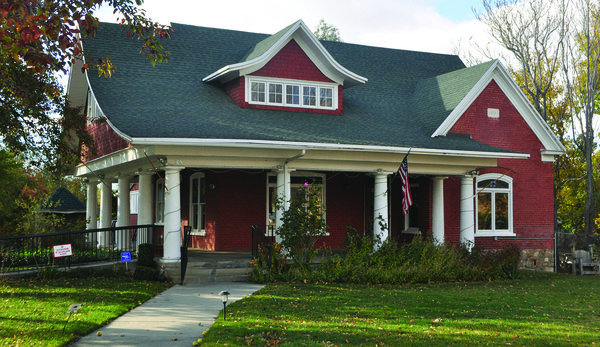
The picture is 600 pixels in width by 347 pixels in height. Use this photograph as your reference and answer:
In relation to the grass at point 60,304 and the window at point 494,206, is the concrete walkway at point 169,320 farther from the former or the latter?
the window at point 494,206

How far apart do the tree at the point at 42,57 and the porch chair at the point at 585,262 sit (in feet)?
52.4

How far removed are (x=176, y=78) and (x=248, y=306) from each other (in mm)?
10614

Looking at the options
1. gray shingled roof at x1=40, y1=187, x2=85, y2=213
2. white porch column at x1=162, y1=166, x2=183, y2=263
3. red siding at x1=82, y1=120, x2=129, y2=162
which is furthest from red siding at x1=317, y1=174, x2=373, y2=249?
gray shingled roof at x1=40, y1=187, x2=85, y2=213

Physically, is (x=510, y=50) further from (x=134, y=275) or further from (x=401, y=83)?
(x=134, y=275)

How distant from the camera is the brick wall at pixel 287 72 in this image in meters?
19.1

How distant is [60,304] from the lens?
1125 cm

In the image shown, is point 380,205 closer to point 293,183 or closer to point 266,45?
point 293,183

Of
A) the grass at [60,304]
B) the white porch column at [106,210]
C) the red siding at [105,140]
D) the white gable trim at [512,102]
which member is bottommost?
the grass at [60,304]

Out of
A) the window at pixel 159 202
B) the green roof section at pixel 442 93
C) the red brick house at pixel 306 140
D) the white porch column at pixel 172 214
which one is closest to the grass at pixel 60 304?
the white porch column at pixel 172 214

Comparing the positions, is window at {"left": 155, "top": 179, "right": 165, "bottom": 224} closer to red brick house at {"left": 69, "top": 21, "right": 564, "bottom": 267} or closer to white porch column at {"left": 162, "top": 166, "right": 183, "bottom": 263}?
red brick house at {"left": 69, "top": 21, "right": 564, "bottom": 267}

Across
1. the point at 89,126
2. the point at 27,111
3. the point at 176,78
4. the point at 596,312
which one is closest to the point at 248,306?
the point at 596,312

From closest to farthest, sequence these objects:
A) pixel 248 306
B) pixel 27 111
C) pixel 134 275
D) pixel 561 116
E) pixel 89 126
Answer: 1. pixel 248 306
2. pixel 134 275
3. pixel 27 111
4. pixel 89 126
5. pixel 561 116

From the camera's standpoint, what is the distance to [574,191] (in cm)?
3725

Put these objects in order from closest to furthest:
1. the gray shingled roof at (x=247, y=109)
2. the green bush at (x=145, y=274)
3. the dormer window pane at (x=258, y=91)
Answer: the green bush at (x=145, y=274) → the gray shingled roof at (x=247, y=109) → the dormer window pane at (x=258, y=91)
